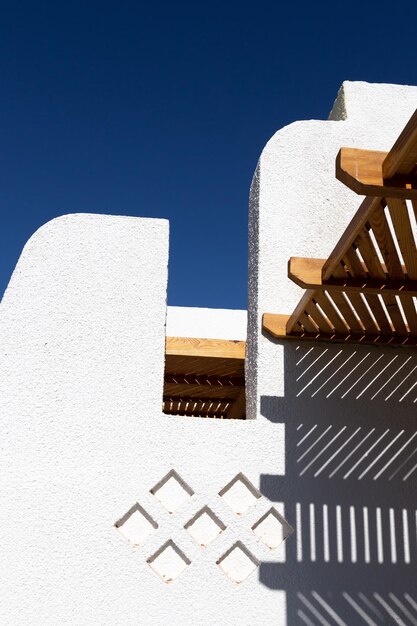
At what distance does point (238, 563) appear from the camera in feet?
21.4

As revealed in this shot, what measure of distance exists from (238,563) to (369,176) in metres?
3.86

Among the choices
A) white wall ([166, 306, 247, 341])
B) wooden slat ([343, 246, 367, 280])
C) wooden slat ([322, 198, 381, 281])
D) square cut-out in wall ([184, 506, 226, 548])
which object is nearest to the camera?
wooden slat ([322, 198, 381, 281])

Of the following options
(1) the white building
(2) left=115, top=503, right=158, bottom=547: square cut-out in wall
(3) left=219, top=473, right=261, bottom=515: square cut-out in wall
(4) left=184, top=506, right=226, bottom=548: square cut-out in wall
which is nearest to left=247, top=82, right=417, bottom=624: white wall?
(1) the white building

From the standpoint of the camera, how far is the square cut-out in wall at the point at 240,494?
6.67 metres

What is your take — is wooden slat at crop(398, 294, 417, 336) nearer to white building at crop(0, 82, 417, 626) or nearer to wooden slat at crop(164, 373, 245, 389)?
white building at crop(0, 82, 417, 626)

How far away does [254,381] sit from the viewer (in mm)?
7129

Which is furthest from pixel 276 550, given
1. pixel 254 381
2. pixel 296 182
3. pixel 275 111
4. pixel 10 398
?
pixel 275 111

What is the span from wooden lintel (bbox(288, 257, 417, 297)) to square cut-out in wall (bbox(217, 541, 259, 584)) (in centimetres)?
248

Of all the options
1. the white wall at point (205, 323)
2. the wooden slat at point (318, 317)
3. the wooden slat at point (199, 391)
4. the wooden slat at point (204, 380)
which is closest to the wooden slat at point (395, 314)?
the wooden slat at point (318, 317)

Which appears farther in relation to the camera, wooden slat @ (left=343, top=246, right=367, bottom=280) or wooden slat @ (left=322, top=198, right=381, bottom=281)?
wooden slat @ (left=343, top=246, right=367, bottom=280)

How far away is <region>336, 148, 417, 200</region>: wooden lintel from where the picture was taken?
421 centimetres

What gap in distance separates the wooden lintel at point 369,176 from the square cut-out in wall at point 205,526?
3571mm

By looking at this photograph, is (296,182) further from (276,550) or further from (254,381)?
(276,550)

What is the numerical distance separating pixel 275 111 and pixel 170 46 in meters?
3.00
